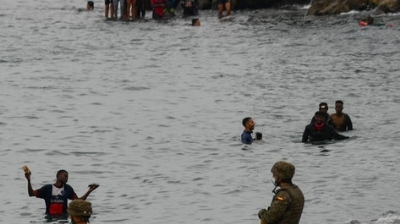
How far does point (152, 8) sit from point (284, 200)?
4405cm

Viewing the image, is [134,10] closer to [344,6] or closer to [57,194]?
[344,6]

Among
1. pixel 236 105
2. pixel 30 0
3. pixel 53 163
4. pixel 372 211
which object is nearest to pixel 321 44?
pixel 236 105

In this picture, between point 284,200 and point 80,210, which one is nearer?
point 80,210

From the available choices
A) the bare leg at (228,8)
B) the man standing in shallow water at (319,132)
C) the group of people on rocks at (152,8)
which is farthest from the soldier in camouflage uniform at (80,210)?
the bare leg at (228,8)

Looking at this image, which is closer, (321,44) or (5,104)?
(5,104)

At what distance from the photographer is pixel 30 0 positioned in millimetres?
71188

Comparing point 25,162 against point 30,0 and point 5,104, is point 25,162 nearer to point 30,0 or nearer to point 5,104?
→ point 5,104

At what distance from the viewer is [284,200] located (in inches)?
565

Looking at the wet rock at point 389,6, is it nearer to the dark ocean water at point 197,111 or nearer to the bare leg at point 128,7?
the dark ocean water at point 197,111

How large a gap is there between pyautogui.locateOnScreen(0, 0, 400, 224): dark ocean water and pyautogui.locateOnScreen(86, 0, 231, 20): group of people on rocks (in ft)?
2.84

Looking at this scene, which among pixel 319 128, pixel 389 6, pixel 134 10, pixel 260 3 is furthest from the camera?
pixel 260 3

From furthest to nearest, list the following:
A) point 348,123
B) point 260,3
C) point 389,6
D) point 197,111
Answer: point 260,3, point 389,6, point 197,111, point 348,123

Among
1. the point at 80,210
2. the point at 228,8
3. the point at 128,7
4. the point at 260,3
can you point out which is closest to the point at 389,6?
the point at 228,8

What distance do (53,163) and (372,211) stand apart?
931cm
